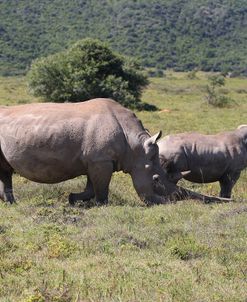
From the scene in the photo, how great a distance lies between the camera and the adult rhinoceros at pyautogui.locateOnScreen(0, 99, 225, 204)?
10.4 meters

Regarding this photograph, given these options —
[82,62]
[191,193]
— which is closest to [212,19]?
[82,62]

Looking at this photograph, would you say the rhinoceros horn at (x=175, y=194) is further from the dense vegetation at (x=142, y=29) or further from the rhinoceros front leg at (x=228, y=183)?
the dense vegetation at (x=142, y=29)

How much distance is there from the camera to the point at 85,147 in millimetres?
10352

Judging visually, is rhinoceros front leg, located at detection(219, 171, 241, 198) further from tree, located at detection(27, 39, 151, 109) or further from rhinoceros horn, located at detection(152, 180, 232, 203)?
tree, located at detection(27, 39, 151, 109)

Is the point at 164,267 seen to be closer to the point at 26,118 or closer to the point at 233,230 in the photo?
the point at 233,230

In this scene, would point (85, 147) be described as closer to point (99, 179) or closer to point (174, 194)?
point (99, 179)

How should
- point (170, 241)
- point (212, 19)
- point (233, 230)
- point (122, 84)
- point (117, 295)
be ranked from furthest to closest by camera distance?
point (212, 19) → point (122, 84) → point (233, 230) → point (170, 241) → point (117, 295)

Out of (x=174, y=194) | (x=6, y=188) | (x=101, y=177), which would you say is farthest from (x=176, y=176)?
(x=6, y=188)

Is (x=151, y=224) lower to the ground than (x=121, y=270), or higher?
lower

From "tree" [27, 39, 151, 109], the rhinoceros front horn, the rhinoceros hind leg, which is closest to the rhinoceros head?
the rhinoceros front horn

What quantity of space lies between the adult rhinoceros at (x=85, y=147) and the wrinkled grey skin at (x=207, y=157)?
146cm

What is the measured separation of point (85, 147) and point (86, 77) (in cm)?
2800

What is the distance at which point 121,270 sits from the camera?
21.8 feet

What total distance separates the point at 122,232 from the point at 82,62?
105 feet
